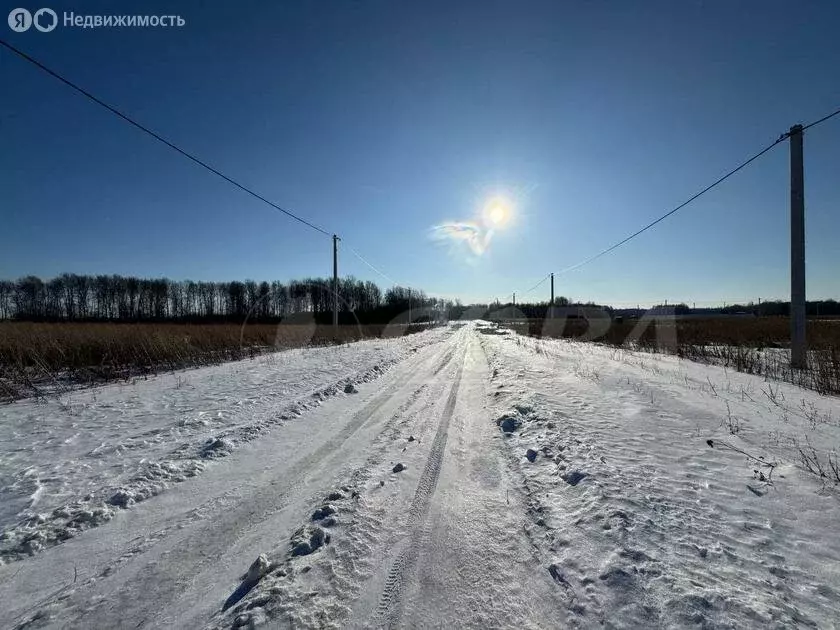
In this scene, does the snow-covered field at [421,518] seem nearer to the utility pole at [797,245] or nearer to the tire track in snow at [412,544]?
the tire track in snow at [412,544]

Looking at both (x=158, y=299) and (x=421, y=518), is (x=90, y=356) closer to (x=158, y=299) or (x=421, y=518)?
(x=421, y=518)

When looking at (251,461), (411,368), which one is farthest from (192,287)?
(251,461)

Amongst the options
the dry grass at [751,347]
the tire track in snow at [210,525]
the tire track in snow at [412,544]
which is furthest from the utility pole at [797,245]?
the tire track in snow at [210,525]

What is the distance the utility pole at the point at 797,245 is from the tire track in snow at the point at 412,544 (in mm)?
12085

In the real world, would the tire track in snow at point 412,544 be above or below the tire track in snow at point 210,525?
above

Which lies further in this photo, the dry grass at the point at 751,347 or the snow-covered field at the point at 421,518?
the dry grass at the point at 751,347

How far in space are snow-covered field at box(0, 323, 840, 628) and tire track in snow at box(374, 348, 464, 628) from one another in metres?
0.02

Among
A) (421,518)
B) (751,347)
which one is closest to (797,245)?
(751,347)

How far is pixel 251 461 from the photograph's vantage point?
4.38m

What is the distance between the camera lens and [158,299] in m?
74.9

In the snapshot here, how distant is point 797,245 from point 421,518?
1408 centimetres

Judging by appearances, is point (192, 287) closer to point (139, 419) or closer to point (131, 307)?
point (131, 307)

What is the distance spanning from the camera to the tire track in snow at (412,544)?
2.04 meters

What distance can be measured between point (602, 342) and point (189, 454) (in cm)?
2435
